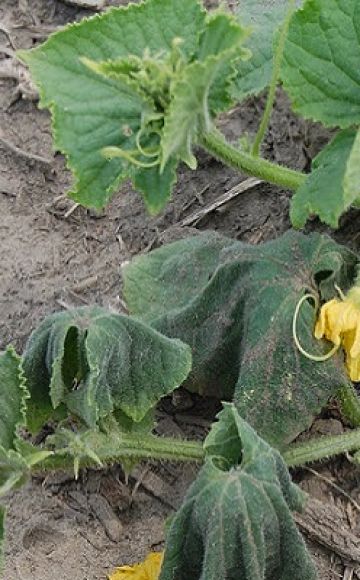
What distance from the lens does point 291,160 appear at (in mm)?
3441

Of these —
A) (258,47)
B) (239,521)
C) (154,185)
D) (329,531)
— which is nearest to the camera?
(239,521)

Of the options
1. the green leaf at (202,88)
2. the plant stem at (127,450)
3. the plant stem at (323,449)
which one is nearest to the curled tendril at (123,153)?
the green leaf at (202,88)

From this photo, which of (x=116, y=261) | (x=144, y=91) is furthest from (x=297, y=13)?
(x=116, y=261)

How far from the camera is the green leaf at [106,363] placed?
2463 mm

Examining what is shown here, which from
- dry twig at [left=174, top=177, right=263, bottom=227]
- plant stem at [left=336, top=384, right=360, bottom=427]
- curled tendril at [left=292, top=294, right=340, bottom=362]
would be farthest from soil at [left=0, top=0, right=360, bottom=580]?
curled tendril at [left=292, top=294, right=340, bottom=362]

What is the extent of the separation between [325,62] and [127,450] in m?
1.02

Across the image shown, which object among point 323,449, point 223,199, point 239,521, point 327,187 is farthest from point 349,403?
point 223,199

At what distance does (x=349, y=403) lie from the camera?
112 inches

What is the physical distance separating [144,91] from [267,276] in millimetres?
799

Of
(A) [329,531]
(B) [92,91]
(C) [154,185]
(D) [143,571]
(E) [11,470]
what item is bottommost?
(D) [143,571]

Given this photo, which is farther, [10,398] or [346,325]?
[346,325]

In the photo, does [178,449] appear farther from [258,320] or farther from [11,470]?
[11,470]

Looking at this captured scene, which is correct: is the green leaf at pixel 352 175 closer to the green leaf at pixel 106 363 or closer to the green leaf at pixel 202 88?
the green leaf at pixel 202 88

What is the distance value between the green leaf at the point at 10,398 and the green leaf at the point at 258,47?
100cm
